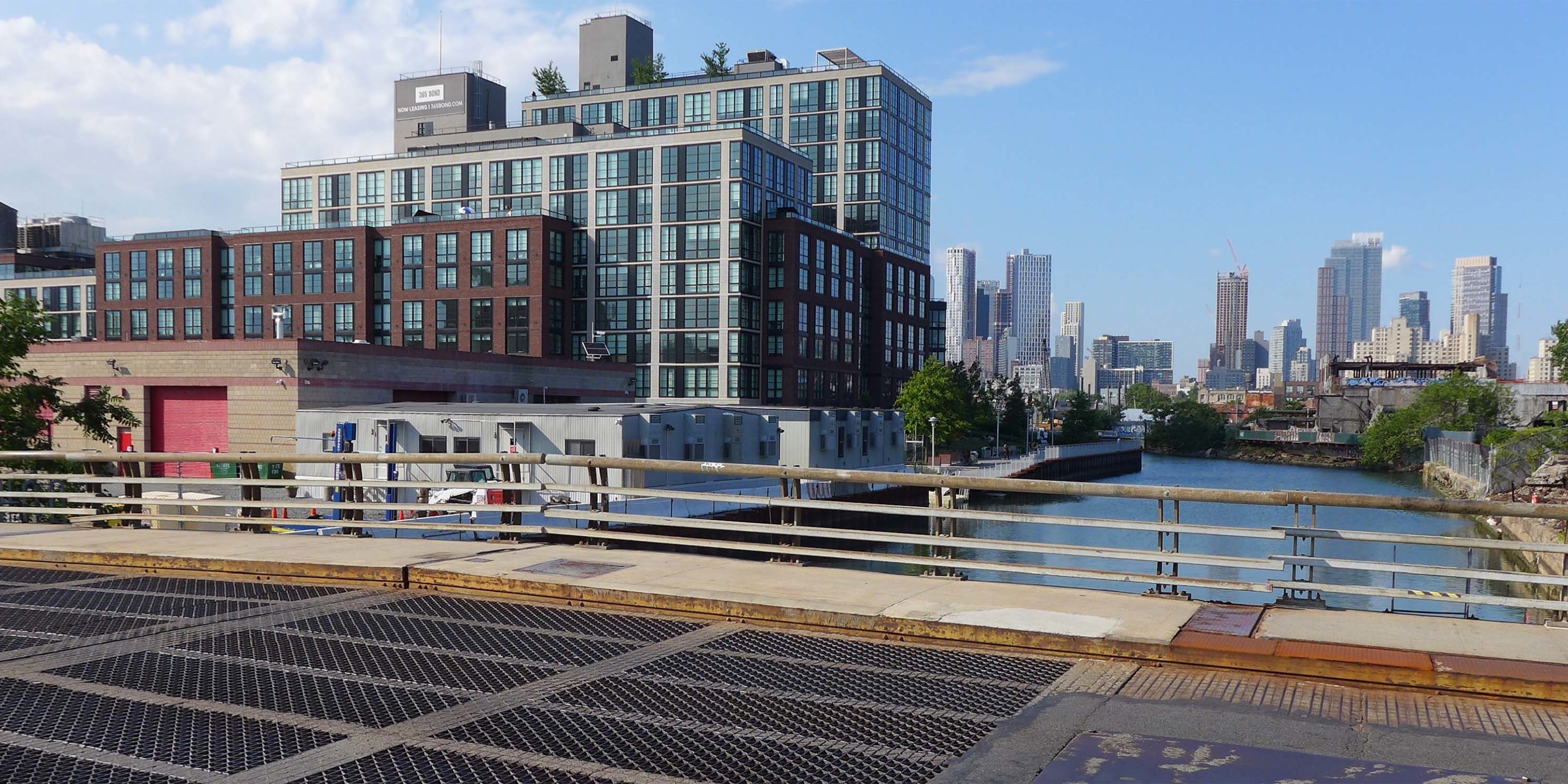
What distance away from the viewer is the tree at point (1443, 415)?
123 meters

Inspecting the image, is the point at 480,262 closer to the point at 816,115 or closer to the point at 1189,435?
the point at 816,115

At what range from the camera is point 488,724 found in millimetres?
7227

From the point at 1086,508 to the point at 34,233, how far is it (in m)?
109

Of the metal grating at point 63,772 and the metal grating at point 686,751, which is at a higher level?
the metal grating at point 63,772

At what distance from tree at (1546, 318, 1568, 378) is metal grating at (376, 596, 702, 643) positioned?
68.1 metres

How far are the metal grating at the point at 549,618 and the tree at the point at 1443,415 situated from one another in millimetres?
128254

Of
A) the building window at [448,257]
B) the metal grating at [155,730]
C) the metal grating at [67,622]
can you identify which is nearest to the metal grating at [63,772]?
the metal grating at [155,730]

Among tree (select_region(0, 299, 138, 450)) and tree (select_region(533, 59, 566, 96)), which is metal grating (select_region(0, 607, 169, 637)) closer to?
tree (select_region(0, 299, 138, 450))

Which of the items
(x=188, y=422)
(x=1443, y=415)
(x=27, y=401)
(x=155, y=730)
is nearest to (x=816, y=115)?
(x=188, y=422)

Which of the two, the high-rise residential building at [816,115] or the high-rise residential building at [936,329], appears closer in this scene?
the high-rise residential building at [816,115]

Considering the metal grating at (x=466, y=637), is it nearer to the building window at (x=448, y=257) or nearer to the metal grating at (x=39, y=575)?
the metal grating at (x=39, y=575)

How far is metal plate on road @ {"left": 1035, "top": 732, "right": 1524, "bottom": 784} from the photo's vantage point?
6109 millimetres

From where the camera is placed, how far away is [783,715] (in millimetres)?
7539

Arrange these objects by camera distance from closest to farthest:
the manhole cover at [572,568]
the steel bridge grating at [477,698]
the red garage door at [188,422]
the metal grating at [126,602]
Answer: the steel bridge grating at [477,698] → the metal grating at [126,602] → the manhole cover at [572,568] → the red garage door at [188,422]
